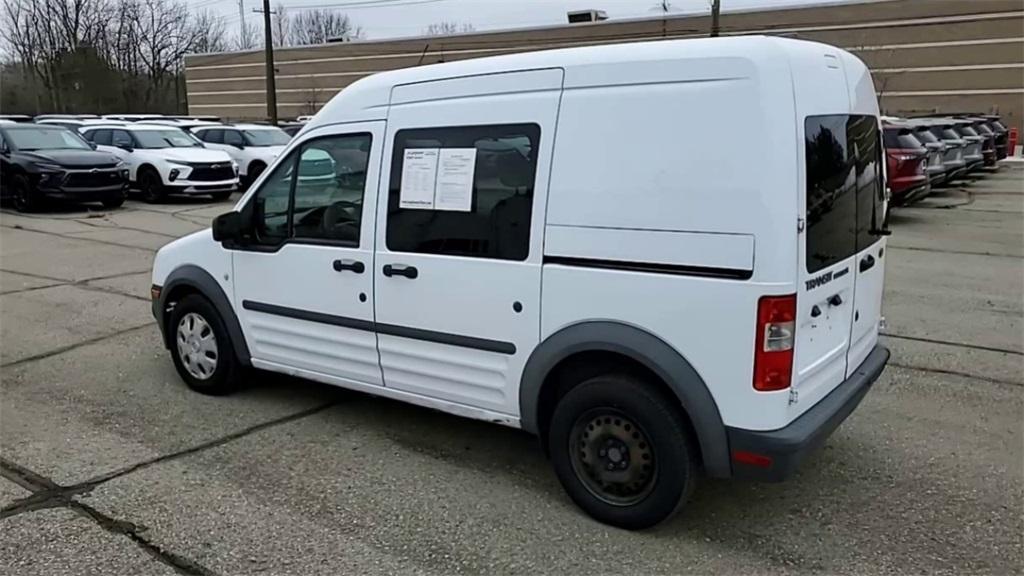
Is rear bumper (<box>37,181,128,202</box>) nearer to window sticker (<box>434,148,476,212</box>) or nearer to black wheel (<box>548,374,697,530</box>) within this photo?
window sticker (<box>434,148,476,212</box>)

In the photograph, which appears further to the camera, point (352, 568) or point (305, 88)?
point (305, 88)

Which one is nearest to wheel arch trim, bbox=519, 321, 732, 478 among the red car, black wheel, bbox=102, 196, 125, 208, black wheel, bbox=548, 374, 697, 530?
black wheel, bbox=548, 374, 697, 530

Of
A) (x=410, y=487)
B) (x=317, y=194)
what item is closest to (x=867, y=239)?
(x=410, y=487)

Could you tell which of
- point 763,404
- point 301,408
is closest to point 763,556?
point 763,404

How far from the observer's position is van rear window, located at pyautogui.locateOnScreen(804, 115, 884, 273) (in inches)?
122

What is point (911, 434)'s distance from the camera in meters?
4.48

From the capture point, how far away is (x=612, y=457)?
11.4 ft

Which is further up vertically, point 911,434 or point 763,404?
point 763,404

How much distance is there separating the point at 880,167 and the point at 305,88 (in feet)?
209

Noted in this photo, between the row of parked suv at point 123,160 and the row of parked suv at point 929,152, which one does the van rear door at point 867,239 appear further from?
the row of parked suv at point 123,160

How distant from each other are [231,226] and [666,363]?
293cm

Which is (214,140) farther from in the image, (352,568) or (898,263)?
(352,568)

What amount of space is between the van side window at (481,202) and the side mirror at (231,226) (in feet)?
4.10

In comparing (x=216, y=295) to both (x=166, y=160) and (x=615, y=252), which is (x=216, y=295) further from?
(x=166, y=160)
